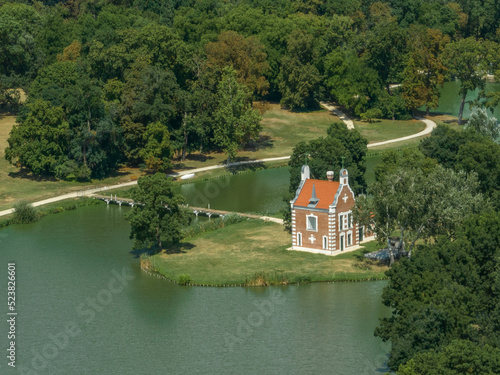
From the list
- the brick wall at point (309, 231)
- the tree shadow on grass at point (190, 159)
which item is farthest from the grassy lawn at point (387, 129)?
the brick wall at point (309, 231)

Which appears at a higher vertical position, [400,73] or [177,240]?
[400,73]

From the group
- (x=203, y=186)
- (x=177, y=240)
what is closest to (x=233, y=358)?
(x=177, y=240)

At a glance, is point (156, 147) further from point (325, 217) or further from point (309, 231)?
point (325, 217)

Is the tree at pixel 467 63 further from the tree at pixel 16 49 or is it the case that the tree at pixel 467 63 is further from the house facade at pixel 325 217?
the tree at pixel 16 49

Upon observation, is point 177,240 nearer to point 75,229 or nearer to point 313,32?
point 75,229

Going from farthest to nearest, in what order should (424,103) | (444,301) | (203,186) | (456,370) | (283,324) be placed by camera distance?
(424,103)
(203,186)
(283,324)
(444,301)
(456,370)

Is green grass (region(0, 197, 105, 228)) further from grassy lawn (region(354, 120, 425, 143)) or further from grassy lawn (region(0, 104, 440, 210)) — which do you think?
grassy lawn (region(354, 120, 425, 143))
